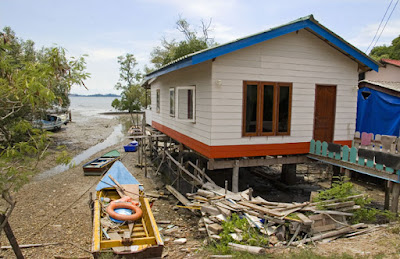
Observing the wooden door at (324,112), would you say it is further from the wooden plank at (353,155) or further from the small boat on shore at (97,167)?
the small boat on shore at (97,167)

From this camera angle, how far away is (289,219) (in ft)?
24.9

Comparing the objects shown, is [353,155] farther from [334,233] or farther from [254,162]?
[254,162]

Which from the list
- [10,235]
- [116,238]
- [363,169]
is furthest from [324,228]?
[10,235]

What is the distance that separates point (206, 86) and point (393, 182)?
253 inches

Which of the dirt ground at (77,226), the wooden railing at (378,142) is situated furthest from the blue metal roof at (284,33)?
the dirt ground at (77,226)

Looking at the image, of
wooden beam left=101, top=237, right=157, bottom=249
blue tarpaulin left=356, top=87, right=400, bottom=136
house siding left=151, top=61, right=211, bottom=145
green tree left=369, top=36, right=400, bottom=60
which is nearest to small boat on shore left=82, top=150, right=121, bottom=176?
house siding left=151, top=61, right=211, bottom=145

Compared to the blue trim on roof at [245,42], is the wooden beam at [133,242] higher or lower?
lower

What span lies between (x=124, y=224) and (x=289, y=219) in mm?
4657

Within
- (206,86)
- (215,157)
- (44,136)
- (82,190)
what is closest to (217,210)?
(215,157)

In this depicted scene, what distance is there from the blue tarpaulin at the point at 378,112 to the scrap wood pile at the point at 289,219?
271 inches

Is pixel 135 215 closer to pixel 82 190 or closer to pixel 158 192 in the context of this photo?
pixel 158 192

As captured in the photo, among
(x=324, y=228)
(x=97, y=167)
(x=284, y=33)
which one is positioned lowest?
(x=97, y=167)

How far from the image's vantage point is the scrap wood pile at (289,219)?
745 centimetres

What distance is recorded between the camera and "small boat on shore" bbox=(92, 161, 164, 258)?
6.71 m
